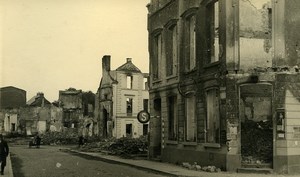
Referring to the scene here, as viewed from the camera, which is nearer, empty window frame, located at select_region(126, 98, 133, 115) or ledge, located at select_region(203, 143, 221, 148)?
ledge, located at select_region(203, 143, 221, 148)

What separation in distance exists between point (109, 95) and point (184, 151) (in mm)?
34186

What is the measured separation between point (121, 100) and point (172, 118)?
31.2m

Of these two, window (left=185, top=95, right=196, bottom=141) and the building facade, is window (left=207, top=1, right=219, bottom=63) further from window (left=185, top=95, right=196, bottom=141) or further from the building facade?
the building facade

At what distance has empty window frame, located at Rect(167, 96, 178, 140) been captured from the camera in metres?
22.1

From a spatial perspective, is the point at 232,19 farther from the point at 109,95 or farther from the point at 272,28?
the point at 109,95

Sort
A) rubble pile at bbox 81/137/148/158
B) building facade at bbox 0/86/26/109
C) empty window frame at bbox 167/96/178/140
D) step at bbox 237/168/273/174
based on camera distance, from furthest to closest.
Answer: building facade at bbox 0/86/26/109 < rubble pile at bbox 81/137/148/158 < empty window frame at bbox 167/96/178/140 < step at bbox 237/168/273/174

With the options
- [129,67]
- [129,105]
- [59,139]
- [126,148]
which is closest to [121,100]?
[129,105]

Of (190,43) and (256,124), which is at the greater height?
(190,43)

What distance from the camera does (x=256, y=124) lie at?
16.7m

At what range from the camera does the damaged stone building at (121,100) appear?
174ft

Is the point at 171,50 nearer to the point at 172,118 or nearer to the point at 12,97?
the point at 172,118

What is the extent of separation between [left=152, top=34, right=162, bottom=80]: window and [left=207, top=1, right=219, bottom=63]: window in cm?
604

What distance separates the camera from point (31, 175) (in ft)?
54.2

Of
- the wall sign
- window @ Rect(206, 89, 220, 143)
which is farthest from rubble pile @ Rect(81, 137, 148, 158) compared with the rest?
window @ Rect(206, 89, 220, 143)
